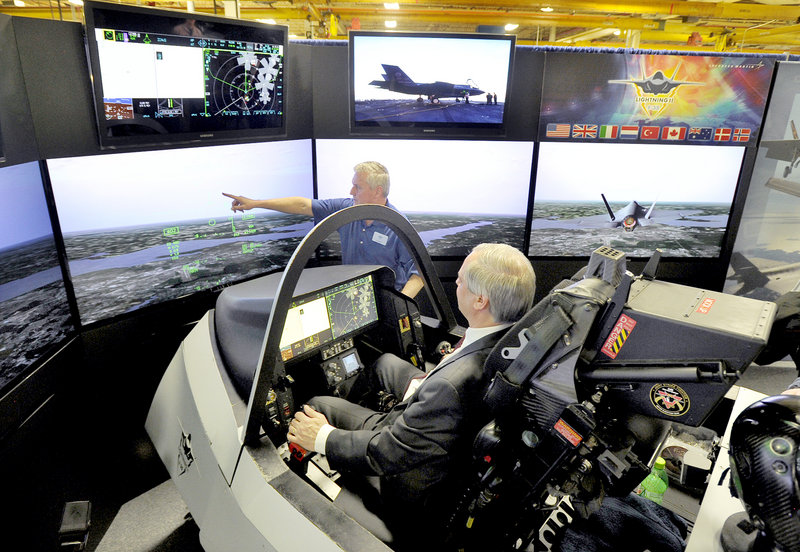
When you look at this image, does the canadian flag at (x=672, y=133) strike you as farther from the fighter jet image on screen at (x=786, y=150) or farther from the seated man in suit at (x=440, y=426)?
the seated man in suit at (x=440, y=426)

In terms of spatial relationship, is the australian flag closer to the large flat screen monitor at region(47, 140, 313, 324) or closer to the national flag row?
the national flag row

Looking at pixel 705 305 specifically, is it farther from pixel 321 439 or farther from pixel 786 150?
pixel 786 150

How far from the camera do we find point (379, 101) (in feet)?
10.6

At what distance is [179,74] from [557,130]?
100.0 inches

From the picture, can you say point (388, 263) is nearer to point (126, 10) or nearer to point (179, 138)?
point (179, 138)

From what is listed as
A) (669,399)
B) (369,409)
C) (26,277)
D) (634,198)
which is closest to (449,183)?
(634,198)

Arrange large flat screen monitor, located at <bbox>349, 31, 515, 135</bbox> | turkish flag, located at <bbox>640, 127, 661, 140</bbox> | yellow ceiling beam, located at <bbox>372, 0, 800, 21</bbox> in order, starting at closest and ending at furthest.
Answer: large flat screen monitor, located at <bbox>349, 31, 515, 135</bbox>
turkish flag, located at <bbox>640, 127, 661, 140</bbox>
yellow ceiling beam, located at <bbox>372, 0, 800, 21</bbox>

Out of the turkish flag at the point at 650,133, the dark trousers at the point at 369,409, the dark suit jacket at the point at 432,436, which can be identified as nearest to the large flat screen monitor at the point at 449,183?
the turkish flag at the point at 650,133

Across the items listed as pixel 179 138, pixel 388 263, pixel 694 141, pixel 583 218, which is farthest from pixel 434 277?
pixel 694 141

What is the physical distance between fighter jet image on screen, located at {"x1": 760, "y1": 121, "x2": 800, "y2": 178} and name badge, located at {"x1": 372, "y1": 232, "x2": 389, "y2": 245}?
9.96 feet

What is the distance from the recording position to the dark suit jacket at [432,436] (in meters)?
1.40

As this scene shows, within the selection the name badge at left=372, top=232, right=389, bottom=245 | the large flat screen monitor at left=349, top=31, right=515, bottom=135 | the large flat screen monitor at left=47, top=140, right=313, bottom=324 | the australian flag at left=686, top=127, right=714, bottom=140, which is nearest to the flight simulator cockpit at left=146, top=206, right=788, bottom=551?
the large flat screen monitor at left=47, top=140, right=313, bottom=324

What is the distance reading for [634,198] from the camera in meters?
3.79

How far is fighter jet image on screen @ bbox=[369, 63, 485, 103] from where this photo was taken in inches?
125
